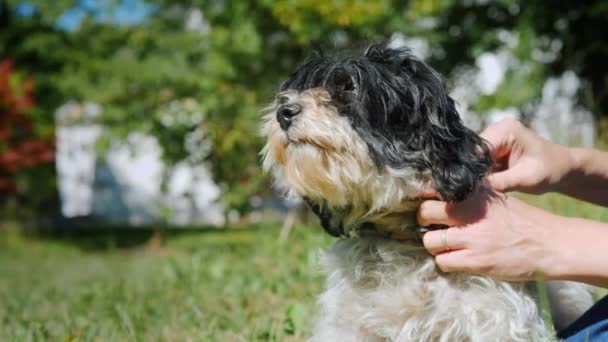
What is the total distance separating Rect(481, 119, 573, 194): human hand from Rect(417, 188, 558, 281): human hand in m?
0.30

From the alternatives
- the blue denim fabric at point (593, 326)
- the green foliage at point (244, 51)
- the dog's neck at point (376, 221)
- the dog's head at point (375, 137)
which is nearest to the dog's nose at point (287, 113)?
the dog's head at point (375, 137)

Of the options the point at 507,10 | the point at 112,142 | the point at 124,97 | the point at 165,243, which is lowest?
the point at 165,243

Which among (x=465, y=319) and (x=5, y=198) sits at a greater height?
(x=465, y=319)

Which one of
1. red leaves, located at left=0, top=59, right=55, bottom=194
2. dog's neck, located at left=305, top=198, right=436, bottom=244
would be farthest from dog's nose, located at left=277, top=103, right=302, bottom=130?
red leaves, located at left=0, top=59, right=55, bottom=194

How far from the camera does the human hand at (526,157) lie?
2777 mm

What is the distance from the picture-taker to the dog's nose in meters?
2.55

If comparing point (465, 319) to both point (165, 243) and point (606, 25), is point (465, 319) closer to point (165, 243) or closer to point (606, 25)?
point (606, 25)

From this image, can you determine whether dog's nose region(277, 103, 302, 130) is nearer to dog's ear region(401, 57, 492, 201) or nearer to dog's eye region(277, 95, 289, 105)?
dog's eye region(277, 95, 289, 105)

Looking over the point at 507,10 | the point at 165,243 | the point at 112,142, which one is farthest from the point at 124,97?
the point at 507,10

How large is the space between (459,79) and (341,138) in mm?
9659

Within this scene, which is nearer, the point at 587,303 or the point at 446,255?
the point at 446,255

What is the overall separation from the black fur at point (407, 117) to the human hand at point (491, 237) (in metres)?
0.11

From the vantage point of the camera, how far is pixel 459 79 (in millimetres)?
11703

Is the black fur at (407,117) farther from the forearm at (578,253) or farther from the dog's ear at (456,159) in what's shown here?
the forearm at (578,253)
